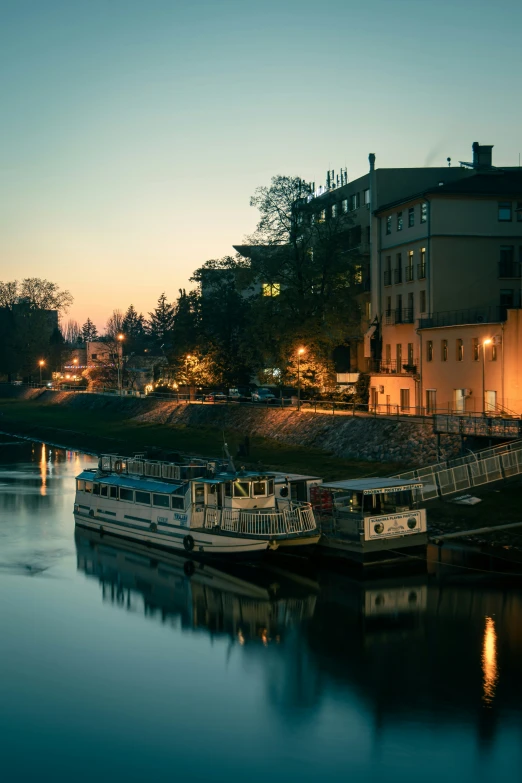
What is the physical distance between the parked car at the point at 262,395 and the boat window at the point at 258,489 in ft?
137

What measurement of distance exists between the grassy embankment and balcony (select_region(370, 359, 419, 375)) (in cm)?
1130

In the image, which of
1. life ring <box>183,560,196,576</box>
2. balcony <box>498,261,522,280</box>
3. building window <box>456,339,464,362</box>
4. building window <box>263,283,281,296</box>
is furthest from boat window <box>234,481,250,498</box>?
building window <box>263,283,281,296</box>

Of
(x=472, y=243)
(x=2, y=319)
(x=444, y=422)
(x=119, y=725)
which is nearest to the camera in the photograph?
(x=119, y=725)

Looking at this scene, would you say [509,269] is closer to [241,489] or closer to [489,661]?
[241,489]

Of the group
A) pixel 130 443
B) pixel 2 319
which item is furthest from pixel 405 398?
pixel 2 319

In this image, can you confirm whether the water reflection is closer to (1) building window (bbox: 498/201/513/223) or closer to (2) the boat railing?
(2) the boat railing

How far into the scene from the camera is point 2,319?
16738 centimetres

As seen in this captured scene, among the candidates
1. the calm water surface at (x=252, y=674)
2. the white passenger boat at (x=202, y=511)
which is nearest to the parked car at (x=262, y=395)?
the white passenger boat at (x=202, y=511)

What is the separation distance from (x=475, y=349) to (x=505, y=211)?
52.8 feet

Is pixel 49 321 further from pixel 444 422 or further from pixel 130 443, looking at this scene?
pixel 444 422

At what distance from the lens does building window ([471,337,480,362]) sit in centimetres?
5999

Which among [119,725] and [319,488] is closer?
[119,725]

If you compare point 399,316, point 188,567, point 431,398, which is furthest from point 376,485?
point 399,316

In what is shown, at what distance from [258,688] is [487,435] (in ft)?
84.1
